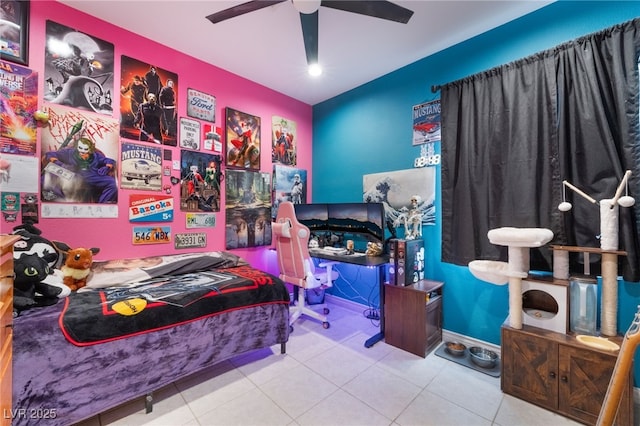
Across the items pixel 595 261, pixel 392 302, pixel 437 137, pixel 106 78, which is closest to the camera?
pixel 595 261

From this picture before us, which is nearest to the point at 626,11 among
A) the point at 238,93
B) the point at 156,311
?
the point at 238,93

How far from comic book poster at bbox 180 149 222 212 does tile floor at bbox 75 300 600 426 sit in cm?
152

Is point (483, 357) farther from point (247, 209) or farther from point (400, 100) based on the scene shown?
point (247, 209)

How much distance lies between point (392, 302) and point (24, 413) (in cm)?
235

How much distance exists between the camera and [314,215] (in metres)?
3.28

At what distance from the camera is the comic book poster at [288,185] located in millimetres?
3379

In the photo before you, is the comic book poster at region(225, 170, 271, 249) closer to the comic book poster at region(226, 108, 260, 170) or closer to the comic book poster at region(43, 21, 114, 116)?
the comic book poster at region(226, 108, 260, 170)

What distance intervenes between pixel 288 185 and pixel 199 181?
3.82 ft

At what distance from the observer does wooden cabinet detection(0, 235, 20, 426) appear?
0.99 meters

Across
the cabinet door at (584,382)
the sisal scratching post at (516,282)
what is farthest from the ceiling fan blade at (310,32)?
the cabinet door at (584,382)

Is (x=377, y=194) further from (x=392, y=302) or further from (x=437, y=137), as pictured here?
(x=392, y=302)

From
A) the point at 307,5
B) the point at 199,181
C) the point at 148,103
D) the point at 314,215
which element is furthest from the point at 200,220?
the point at 307,5

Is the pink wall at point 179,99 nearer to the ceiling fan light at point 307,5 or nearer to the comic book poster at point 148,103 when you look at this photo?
the comic book poster at point 148,103

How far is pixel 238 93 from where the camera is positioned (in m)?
3.04
